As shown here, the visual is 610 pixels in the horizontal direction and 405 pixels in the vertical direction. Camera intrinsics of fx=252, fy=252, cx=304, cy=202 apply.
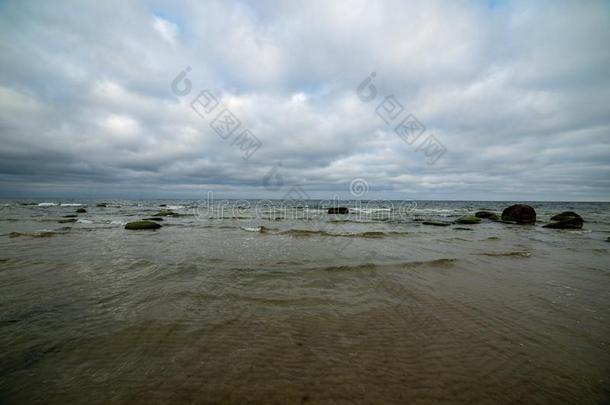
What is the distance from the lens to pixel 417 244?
13320 mm

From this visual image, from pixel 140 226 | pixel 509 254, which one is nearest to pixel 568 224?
pixel 509 254

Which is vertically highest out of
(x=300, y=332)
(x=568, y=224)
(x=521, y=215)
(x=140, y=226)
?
(x=521, y=215)

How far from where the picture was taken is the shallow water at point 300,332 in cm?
294

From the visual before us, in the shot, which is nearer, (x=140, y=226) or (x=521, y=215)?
(x=140, y=226)

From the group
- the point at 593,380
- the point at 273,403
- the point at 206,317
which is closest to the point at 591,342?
the point at 593,380

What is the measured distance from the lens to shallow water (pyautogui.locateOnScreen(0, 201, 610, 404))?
9.64ft

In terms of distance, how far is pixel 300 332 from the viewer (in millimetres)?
4266

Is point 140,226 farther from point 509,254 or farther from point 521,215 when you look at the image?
point 521,215

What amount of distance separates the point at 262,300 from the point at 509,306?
536 cm

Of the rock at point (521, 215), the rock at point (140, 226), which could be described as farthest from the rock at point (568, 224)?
the rock at point (140, 226)

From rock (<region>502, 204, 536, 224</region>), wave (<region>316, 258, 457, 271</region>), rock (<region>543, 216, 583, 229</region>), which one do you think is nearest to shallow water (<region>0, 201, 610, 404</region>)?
wave (<region>316, 258, 457, 271</region>)

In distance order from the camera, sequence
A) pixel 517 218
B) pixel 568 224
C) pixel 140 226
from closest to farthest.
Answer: pixel 140 226 < pixel 568 224 < pixel 517 218

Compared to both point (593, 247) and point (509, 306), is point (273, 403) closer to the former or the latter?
point (509, 306)

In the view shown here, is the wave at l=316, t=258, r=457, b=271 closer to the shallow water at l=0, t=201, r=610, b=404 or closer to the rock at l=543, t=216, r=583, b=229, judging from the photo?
the shallow water at l=0, t=201, r=610, b=404
